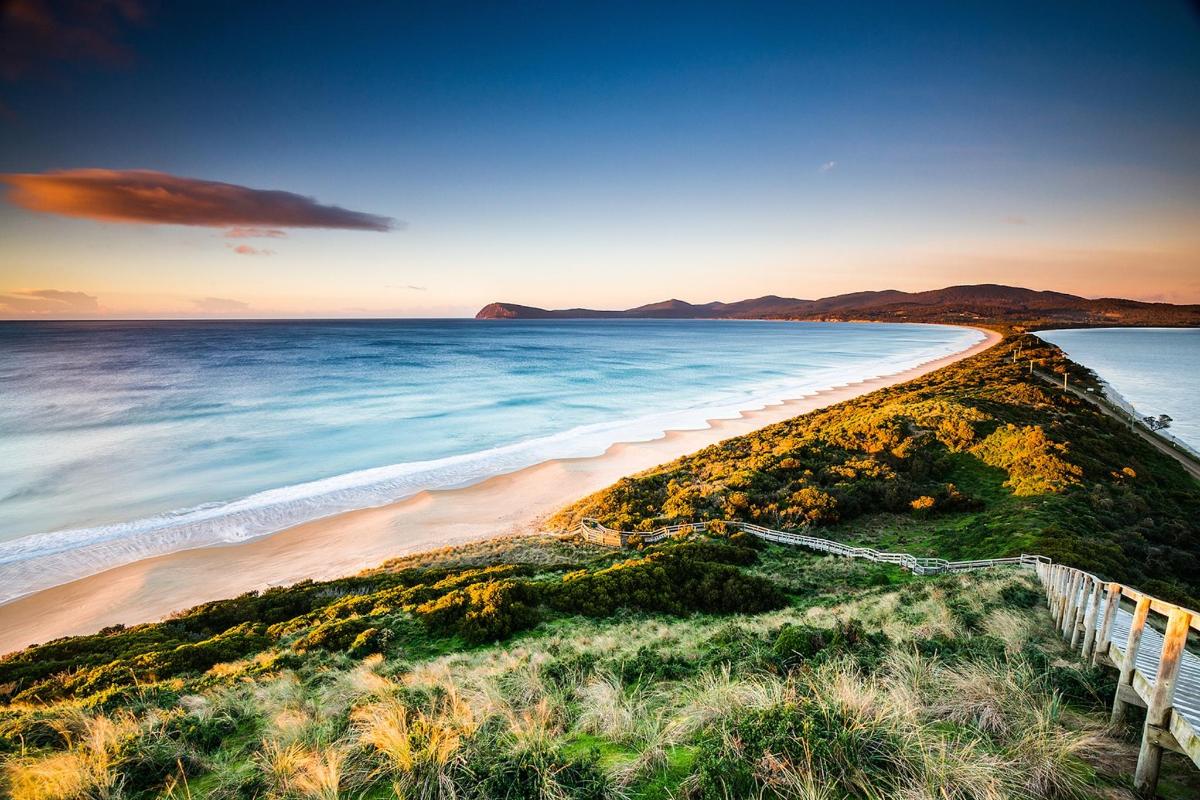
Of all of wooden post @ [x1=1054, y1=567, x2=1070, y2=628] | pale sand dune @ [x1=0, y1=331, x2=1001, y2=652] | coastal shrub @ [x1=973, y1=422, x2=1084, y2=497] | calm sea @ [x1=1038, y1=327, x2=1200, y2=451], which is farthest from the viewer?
calm sea @ [x1=1038, y1=327, x2=1200, y2=451]

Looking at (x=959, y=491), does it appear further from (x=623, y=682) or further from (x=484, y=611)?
(x=623, y=682)

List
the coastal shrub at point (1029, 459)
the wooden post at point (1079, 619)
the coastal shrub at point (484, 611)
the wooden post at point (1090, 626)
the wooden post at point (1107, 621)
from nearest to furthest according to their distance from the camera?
the wooden post at point (1107, 621) → the wooden post at point (1090, 626) → the wooden post at point (1079, 619) → the coastal shrub at point (484, 611) → the coastal shrub at point (1029, 459)

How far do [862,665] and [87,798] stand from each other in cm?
691

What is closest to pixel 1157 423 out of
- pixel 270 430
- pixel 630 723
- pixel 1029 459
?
pixel 1029 459

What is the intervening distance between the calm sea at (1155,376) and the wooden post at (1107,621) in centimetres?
3972

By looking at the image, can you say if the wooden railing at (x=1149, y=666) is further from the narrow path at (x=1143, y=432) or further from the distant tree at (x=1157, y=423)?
the distant tree at (x=1157, y=423)

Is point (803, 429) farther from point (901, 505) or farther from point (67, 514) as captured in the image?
point (67, 514)

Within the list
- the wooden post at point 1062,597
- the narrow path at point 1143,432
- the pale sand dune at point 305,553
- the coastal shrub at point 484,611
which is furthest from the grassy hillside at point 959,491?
the coastal shrub at point 484,611

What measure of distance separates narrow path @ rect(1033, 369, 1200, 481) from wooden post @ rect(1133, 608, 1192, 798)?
31.7 meters

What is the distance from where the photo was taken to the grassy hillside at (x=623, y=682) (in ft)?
12.2

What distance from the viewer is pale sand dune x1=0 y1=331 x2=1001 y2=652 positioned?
15.4 metres

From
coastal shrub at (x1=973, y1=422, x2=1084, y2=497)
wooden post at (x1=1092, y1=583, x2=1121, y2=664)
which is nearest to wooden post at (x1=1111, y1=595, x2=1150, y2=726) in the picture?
wooden post at (x1=1092, y1=583, x2=1121, y2=664)

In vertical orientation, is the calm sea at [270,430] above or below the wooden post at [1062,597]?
below

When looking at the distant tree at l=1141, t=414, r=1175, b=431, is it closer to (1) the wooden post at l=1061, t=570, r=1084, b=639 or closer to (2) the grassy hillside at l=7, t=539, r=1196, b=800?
(2) the grassy hillside at l=7, t=539, r=1196, b=800
